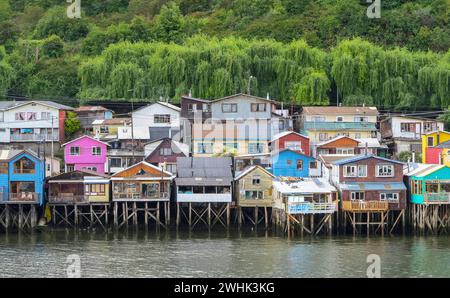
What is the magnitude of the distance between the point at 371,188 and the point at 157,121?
53.2 feet

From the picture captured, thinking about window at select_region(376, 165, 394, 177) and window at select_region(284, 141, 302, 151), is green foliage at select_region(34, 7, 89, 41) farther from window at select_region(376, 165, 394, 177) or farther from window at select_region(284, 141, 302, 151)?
window at select_region(376, 165, 394, 177)

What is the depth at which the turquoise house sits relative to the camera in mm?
55812

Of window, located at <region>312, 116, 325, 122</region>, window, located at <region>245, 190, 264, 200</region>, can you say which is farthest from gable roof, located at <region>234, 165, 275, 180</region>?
window, located at <region>312, 116, 325, 122</region>

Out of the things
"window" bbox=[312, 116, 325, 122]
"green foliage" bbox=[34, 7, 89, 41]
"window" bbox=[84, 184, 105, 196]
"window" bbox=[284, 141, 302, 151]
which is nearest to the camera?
"window" bbox=[84, 184, 105, 196]

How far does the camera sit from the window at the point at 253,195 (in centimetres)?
5794

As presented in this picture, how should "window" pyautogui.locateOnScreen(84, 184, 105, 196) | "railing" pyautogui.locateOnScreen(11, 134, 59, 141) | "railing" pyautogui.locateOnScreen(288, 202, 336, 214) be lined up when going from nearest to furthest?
"railing" pyautogui.locateOnScreen(288, 202, 336, 214), "window" pyautogui.locateOnScreen(84, 184, 105, 196), "railing" pyautogui.locateOnScreen(11, 134, 59, 141)

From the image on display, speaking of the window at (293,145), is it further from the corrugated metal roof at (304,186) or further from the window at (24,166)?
the window at (24,166)

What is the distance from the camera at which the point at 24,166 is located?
57938mm

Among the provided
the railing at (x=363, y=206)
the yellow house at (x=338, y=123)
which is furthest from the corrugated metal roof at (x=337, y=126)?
the railing at (x=363, y=206)

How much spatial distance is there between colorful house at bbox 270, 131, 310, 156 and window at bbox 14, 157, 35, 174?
12.8 m

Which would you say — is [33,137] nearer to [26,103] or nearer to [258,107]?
[26,103]

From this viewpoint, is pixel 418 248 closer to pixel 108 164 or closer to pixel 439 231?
pixel 439 231

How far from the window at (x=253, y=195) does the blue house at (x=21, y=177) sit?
9.66 meters

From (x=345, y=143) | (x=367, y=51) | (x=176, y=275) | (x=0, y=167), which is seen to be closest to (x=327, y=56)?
(x=367, y=51)
